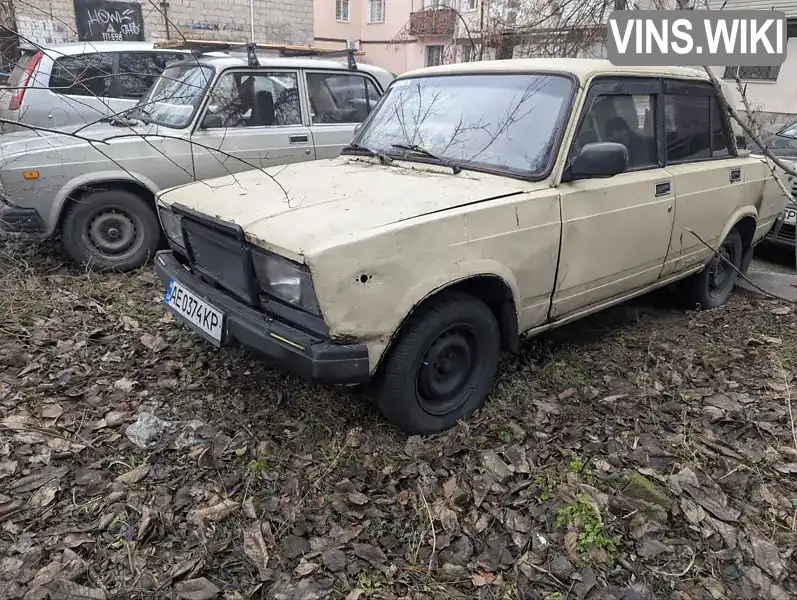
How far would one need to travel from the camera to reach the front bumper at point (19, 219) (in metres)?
4.58

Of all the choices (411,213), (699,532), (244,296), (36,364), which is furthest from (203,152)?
(699,532)

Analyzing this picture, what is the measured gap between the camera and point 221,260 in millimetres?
3010

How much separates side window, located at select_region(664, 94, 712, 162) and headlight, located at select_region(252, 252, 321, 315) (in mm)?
2744

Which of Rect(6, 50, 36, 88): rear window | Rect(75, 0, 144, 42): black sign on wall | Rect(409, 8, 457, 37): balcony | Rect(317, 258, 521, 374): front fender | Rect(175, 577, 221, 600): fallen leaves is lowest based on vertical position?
Rect(175, 577, 221, 600): fallen leaves

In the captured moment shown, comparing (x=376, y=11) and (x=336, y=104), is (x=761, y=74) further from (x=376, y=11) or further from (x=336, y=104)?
(x=376, y=11)

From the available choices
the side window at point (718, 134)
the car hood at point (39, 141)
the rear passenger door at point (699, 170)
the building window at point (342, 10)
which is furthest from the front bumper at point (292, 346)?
the building window at point (342, 10)

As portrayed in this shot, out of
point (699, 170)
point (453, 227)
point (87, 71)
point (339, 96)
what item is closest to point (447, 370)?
point (453, 227)

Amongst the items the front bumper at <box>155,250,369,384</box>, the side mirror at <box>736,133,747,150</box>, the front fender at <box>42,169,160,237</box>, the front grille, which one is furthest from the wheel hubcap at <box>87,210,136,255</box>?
the side mirror at <box>736,133,747,150</box>

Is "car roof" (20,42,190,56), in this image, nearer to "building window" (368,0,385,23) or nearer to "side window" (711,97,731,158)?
"side window" (711,97,731,158)

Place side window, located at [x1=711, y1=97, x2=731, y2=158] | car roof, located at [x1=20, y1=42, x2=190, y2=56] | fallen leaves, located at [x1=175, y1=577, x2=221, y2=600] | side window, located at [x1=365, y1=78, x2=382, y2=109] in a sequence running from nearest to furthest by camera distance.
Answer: fallen leaves, located at [x1=175, y1=577, x2=221, y2=600] < side window, located at [x1=711, y1=97, x2=731, y2=158] < side window, located at [x1=365, y1=78, x2=382, y2=109] < car roof, located at [x1=20, y1=42, x2=190, y2=56]

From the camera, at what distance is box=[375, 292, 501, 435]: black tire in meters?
2.79

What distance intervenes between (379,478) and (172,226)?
1.88 metres

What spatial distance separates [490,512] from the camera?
8.41 ft

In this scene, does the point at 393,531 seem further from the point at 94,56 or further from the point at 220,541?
the point at 94,56
